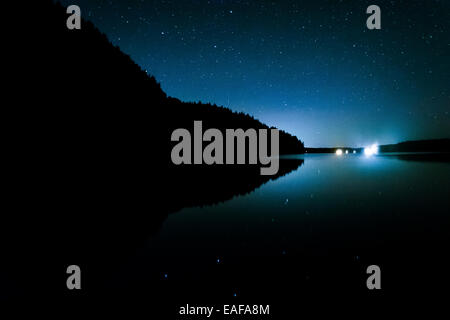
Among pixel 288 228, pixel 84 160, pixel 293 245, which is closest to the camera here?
pixel 293 245

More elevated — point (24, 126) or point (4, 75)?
point (4, 75)

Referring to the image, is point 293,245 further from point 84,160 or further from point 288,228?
point 84,160

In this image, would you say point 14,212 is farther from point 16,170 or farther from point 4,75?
point 4,75

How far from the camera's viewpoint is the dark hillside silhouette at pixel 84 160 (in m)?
5.94

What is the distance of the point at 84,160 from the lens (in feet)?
74.8

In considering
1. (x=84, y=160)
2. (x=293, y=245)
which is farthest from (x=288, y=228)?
(x=84, y=160)

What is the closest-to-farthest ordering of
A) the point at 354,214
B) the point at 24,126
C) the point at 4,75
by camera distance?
the point at 354,214 < the point at 24,126 < the point at 4,75

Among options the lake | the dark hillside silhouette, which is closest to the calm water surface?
the lake

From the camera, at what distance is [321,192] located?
469 inches

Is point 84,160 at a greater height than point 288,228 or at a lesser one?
greater

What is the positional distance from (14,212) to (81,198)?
8.00 ft

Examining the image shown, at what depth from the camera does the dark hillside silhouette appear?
594cm
